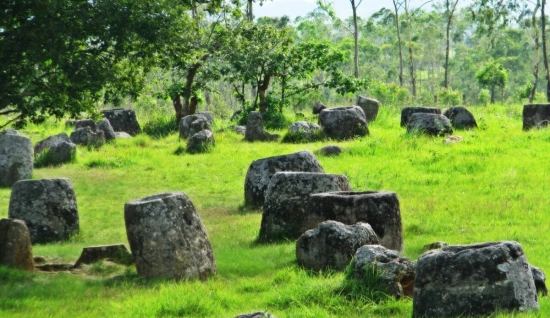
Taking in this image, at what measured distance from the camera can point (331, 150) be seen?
2867 centimetres

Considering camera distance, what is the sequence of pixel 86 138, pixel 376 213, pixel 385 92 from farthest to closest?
pixel 385 92, pixel 86 138, pixel 376 213

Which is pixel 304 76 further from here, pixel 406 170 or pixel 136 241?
pixel 136 241

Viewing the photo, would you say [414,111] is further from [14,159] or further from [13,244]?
[13,244]

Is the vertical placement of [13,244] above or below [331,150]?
above

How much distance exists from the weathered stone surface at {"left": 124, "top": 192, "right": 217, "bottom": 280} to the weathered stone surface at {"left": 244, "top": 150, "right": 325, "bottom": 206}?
684 cm

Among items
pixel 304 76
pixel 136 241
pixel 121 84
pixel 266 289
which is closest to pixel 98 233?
pixel 121 84

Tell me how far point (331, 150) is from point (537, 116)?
28.7 feet

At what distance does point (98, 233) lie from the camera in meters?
19.0

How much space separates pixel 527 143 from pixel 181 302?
1996 cm

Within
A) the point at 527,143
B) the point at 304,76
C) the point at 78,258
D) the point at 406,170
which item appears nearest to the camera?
the point at 78,258

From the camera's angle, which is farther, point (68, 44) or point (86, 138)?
point (86, 138)

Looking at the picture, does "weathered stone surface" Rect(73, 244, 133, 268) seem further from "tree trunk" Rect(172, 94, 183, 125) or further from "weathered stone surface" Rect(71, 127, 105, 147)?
"tree trunk" Rect(172, 94, 183, 125)

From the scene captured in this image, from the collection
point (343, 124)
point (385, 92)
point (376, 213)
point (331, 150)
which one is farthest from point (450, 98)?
point (376, 213)

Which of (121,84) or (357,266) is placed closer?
(357,266)
